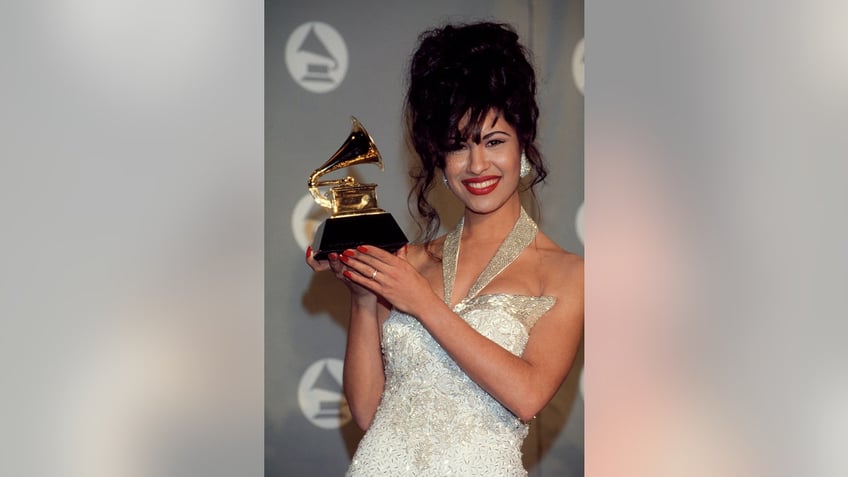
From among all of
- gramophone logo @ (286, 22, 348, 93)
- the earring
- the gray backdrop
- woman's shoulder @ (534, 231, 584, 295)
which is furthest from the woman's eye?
gramophone logo @ (286, 22, 348, 93)

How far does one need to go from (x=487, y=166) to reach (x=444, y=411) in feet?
1.53

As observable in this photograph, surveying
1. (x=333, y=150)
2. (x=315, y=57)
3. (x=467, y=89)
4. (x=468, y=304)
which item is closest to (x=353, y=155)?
(x=467, y=89)

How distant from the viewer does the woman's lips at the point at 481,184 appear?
1689 millimetres

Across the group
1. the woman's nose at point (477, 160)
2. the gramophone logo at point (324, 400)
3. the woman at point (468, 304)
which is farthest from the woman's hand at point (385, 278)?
the gramophone logo at point (324, 400)

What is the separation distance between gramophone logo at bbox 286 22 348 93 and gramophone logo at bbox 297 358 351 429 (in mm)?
940

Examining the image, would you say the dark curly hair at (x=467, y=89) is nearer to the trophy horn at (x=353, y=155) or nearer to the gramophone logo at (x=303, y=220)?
the trophy horn at (x=353, y=155)

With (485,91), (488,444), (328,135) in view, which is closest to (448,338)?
(488,444)

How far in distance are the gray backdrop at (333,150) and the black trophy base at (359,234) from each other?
1.30 m

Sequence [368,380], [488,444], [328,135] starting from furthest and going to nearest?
1. [328,135]
2. [368,380]
3. [488,444]

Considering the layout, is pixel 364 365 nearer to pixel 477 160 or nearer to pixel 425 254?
pixel 425 254
